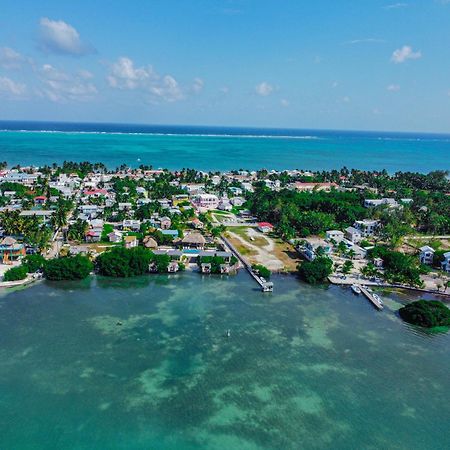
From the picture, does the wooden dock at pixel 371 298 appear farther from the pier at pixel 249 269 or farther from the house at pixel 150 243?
the house at pixel 150 243

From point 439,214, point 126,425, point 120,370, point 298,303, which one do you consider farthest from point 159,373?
point 439,214

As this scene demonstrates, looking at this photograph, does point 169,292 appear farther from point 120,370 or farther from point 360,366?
point 360,366

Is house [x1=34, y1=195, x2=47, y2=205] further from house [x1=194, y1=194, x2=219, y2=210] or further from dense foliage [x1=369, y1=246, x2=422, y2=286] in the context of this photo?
dense foliage [x1=369, y1=246, x2=422, y2=286]

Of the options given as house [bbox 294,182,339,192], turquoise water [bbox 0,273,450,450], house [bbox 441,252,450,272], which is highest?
house [bbox 294,182,339,192]

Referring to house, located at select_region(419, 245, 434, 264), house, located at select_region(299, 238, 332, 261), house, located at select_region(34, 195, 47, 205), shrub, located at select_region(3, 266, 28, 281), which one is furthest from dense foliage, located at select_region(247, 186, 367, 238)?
house, located at select_region(34, 195, 47, 205)

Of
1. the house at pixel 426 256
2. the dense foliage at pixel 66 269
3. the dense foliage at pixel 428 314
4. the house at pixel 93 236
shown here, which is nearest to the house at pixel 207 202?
the house at pixel 93 236

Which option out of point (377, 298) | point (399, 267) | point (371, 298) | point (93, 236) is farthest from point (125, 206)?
point (377, 298)
